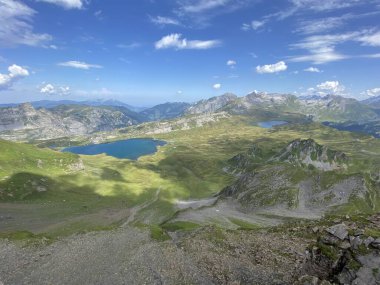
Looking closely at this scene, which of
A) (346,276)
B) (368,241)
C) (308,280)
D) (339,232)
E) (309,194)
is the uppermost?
(368,241)

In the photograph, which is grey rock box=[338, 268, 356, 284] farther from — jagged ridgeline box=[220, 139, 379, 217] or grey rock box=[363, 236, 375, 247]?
jagged ridgeline box=[220, 139, 379, 217]

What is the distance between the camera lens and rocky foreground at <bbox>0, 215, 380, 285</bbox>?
51.9m

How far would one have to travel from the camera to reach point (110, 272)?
7475 centimetres

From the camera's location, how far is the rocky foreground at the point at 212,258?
5194 centimetres

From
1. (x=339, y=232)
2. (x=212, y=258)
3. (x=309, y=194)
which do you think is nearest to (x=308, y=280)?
(x=339, y=232)

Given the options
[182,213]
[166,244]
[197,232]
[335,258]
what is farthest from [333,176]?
[335,258]

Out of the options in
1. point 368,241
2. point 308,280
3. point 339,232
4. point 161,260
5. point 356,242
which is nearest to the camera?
point 308,280

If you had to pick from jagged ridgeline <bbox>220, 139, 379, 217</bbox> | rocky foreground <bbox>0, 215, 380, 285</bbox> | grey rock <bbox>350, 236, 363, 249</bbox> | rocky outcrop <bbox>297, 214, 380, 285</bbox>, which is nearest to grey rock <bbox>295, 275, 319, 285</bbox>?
rocky outcrop <bbox>297, 214, 380, 285</bbox>

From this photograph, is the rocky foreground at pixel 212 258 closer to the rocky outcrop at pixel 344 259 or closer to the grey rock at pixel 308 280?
the rocky outcrop at pixel 344 259

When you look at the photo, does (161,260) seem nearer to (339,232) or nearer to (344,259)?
(339,232)

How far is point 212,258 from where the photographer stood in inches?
3041

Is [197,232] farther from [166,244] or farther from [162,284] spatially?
[162,284]

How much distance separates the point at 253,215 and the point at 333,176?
5668 cm

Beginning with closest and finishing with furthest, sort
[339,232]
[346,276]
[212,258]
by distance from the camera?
1. [346,276]
2. [339,232]
3. [212,258]
